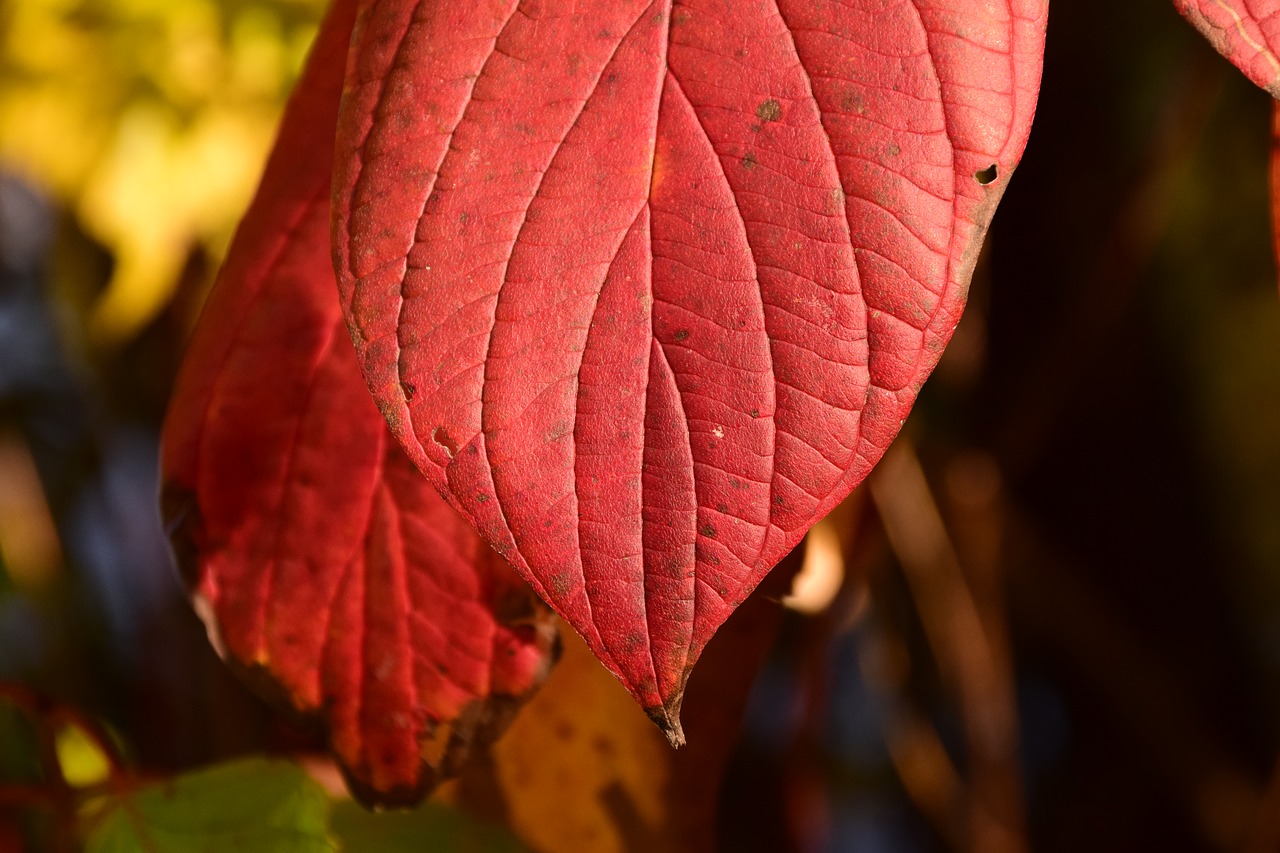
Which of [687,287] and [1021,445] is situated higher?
[687,287]

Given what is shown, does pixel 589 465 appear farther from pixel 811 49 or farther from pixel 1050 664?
pixel 1050 664

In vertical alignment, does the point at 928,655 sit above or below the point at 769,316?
below

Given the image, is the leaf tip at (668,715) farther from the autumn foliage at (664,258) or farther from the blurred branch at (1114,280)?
the blurred branch at (1114,280)

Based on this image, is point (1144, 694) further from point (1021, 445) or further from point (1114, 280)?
point (1114, 280)

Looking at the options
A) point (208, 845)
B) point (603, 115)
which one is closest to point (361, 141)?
point (603, 115)

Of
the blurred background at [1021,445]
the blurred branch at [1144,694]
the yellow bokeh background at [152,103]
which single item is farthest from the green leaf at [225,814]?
the blurred branch at [1144,694]

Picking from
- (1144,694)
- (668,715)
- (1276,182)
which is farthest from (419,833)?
(1144,694)
